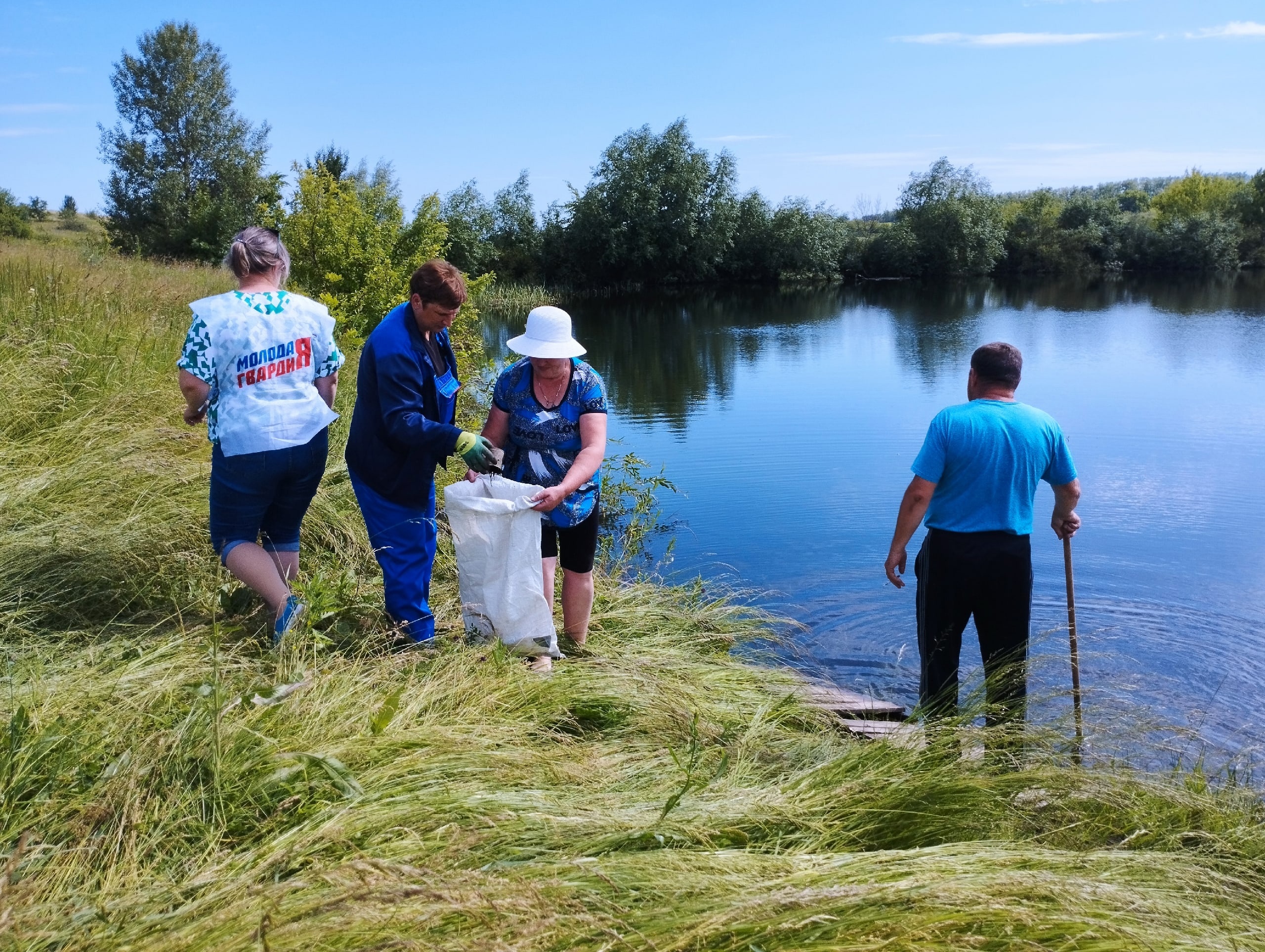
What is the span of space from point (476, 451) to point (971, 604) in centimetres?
212

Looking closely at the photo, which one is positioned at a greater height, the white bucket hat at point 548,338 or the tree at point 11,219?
the tree at point 11,219

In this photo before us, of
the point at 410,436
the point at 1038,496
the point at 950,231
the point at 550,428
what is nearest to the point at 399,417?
the point at 410,436

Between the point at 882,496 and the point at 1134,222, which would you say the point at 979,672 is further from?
the point at 1134,222

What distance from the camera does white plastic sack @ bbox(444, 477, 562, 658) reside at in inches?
156

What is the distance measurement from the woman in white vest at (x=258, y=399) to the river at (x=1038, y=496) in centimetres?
321

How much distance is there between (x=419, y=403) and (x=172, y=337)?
4923 millimetres

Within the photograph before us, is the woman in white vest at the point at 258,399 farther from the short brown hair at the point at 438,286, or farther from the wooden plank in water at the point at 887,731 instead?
the wooden plank in water at the point at 887,731

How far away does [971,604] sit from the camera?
4.18m

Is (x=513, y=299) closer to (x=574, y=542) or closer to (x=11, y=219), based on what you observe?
(x=11, y=219)

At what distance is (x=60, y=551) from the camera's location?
4.23 metres

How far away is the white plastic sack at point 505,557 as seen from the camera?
3975mm

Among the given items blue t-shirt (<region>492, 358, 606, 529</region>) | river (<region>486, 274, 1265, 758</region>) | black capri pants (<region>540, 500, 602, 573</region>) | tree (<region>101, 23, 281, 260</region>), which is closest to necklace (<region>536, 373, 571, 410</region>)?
blue t-shirt (<region>492, 358, 606, 529</region>)

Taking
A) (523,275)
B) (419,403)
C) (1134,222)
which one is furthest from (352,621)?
(1134,222)

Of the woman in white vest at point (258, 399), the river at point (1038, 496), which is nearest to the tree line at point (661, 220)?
the river at point (1038, 496)
